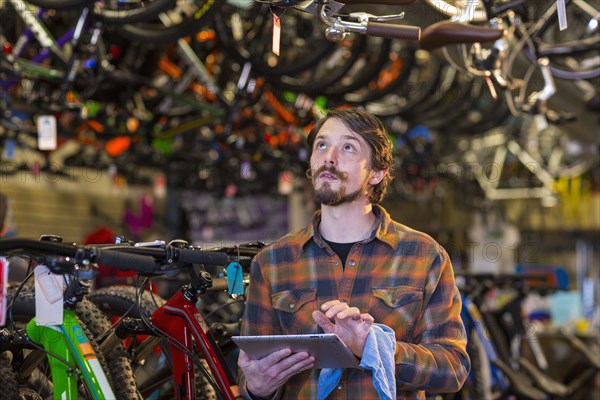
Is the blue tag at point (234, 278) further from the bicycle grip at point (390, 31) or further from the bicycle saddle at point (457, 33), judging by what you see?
the bicycle saddle at point (457, 33)

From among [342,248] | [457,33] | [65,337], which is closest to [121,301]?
[65,337]

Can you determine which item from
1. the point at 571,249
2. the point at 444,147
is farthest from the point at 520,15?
the point at 571,249

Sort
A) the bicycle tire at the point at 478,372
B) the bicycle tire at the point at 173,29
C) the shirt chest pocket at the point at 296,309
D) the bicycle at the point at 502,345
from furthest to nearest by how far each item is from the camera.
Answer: the bicycle at the point at 502,345
the bicycle tire at the point at 478,372
the bicycle tire at the point at 173,29
the shirt chest pocket at the point at 296,309

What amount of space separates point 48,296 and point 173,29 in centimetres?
219

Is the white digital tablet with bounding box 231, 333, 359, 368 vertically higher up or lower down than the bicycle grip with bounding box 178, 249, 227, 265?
lower down

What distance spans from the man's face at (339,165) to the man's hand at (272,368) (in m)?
0.47

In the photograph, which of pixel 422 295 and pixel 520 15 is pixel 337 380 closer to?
pixel 422 295

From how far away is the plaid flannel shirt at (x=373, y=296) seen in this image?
107 inches

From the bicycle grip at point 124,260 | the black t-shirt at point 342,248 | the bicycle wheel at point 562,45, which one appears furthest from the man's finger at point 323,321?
the bicycle wheel at point 562,45

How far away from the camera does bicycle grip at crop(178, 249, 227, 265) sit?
8.71ft

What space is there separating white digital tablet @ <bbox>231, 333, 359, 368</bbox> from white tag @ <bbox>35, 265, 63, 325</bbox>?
46cm

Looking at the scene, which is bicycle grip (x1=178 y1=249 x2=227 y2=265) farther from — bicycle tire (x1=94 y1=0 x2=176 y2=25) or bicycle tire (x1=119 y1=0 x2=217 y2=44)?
bicycle tire (x1=119 y1=0 x2=217 y2=44)

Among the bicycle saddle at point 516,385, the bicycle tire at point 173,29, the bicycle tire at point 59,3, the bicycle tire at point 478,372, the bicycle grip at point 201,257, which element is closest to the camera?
the bicycle grip at point 201,257

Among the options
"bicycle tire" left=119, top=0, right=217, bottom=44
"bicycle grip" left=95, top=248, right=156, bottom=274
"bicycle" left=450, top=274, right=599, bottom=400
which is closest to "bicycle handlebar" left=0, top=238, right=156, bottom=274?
"bicycle grip" left=95, top=248, right=156, bottom=274
